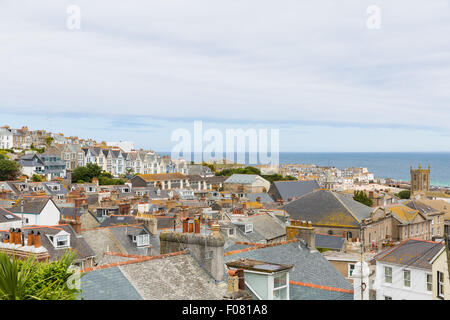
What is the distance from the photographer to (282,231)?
36.8 metres

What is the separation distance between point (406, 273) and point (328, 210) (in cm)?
3238

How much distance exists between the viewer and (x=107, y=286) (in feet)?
37.6

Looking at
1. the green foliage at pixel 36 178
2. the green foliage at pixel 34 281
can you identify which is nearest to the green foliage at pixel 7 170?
the green foliage at pixel 36 178

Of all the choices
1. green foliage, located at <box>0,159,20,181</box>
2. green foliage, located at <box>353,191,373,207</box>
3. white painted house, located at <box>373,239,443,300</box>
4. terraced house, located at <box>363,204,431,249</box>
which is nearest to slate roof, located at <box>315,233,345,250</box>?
terraced house, located at <box>363,204,431,249</box>

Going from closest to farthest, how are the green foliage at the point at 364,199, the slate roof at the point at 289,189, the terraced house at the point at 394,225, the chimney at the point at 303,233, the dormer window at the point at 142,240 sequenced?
1. the chimney at the point at 303,233
2. the dormer window at the point at 142,240
3. the terraced house at the point at 394,225
4. the green foliage at the point at 364,199
5. the slate roof at the point at 289,189

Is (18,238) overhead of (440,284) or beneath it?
overhead

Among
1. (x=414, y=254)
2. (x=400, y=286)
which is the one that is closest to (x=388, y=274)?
(x=400, y=286)

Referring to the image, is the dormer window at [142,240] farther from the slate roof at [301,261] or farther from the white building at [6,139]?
the white building at [6,139]

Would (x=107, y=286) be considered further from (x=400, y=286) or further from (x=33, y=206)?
(x=33, y=206)

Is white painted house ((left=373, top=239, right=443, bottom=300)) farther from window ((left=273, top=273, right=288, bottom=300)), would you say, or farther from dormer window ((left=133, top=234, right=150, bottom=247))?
dormer window ((left=133, top=234, right=150, bottom=247))

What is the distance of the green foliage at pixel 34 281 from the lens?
839cm

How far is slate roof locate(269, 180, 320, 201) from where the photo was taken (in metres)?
92.3
